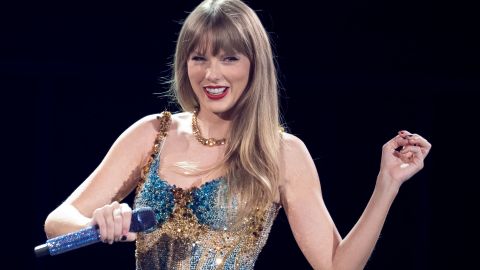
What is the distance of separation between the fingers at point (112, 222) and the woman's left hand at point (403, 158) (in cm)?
70

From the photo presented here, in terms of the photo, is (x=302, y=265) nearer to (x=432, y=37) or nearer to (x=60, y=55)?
(x=432, y=37)

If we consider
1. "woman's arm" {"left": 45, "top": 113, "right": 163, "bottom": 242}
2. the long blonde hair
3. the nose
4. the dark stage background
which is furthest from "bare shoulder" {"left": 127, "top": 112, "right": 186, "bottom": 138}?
the dark stage background

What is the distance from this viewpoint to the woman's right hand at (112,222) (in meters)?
1.46

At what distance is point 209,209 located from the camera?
6.51 ft

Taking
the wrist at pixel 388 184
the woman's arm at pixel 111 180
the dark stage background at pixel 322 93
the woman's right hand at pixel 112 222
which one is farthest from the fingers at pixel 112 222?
the dark stage background at pixel 322 93

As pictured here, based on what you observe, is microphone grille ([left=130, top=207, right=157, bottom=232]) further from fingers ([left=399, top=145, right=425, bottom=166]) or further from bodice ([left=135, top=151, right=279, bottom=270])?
fingers ([left=399, top=145, right=425, bottom=166])

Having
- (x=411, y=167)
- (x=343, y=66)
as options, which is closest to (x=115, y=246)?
(x=343, y=66)

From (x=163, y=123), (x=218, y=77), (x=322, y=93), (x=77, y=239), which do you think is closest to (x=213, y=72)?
(x=218, y=77)

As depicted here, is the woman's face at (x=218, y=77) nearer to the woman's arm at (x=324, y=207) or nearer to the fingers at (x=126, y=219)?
the woman's arm at (x=324, y=207)

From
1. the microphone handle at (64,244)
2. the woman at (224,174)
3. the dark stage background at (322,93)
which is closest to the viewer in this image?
the microphone handle at (64,244)

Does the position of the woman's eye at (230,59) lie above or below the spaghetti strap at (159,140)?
above

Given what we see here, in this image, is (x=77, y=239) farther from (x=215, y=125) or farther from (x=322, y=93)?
(x=322, y=93)

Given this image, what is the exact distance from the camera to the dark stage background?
2920mm

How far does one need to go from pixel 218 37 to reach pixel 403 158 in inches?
21.7
